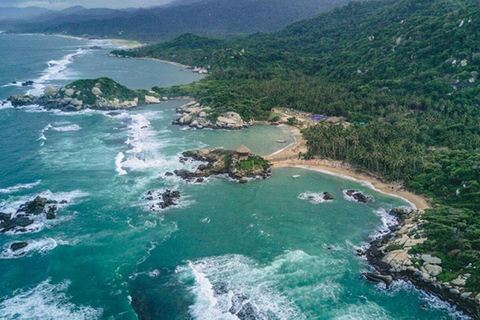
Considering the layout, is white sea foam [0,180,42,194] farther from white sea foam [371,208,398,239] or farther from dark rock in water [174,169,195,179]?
white sea foam [371,208,398,239]

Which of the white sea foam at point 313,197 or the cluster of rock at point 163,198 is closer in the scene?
the cluster of rock at point 163,198

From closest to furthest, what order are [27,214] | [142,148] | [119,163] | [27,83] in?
[27,214] → [119,163] → [142,148] → [27,83]

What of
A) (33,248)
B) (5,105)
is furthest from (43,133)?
(33,248)

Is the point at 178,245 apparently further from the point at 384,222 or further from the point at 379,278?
the point at 384,222

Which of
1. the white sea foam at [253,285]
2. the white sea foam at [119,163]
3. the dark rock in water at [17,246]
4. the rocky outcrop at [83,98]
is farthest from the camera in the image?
the rocky outcrop at [83,98]

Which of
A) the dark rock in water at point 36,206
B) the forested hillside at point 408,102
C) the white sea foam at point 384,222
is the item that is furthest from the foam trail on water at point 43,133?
the white sea foam at point 384,222

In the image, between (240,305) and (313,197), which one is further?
(313,197)

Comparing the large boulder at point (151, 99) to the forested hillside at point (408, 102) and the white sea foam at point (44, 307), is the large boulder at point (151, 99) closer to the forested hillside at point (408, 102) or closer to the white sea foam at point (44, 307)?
the forested hillside at point (408, 102)

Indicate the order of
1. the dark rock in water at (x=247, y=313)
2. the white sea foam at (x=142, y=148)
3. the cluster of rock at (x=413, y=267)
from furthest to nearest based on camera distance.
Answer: the white sea foam at (x=142, y=148) < the cluster of rock at (x=413, y=267) < the dark rock in water at (x=247, y=313)
